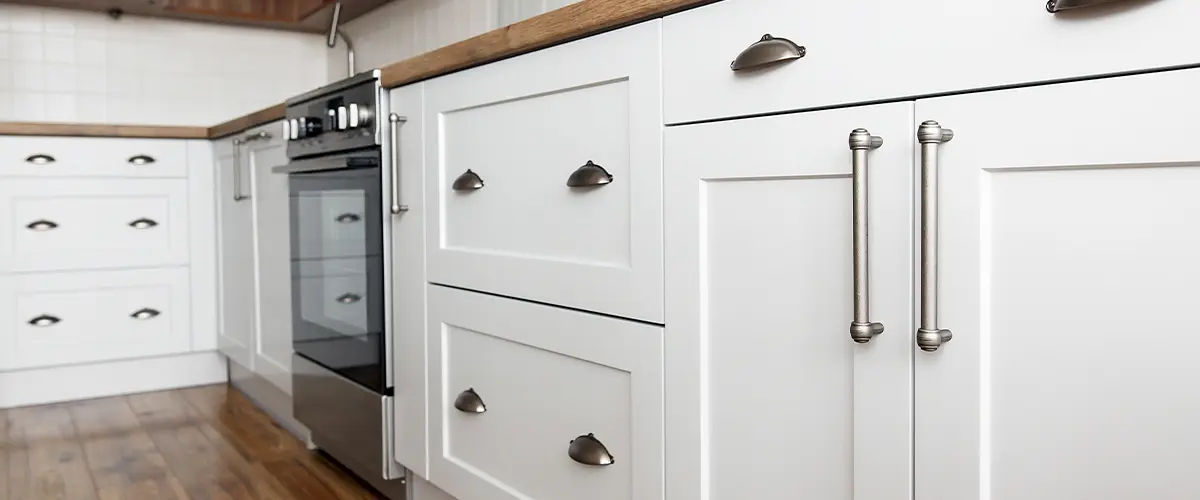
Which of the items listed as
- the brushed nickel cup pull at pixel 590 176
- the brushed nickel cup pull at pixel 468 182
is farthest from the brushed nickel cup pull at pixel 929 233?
the brushed nickel cup pull at pixel 468 182

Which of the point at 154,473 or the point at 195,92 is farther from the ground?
the point at 195,92

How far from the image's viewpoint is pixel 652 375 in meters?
1.33

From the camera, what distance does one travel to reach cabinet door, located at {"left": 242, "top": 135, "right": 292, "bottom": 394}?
2713 mm

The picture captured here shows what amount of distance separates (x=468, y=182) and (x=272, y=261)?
1.32m

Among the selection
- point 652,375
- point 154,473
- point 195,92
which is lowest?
point 154,473

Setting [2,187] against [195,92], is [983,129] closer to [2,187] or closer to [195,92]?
[2,187]

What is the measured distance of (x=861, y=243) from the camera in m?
1.01

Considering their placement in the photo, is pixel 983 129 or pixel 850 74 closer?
pixel 983 129

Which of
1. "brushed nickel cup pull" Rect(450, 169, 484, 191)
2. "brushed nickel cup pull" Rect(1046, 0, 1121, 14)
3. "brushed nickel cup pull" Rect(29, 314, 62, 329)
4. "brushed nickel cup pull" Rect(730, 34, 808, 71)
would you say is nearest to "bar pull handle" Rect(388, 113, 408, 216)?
"brushed nickel cup pull" Rect(450, 169, 484, 191)

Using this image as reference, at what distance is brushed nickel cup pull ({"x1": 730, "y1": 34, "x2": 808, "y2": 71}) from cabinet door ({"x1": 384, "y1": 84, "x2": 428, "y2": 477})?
3.03 feet

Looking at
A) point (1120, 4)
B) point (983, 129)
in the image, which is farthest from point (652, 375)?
point (1120, 4)

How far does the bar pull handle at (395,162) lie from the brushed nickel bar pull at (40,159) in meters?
1.85

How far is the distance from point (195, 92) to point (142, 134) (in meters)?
0.61

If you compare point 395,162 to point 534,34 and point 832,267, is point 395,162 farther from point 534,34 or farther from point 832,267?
point 832,267
